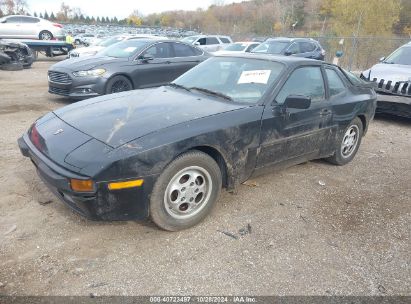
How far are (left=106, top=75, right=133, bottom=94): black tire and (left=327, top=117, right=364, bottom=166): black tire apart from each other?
4923mm

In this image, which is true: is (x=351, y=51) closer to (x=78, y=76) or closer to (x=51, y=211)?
(x=78, y=76)

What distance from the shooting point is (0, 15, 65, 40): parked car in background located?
19141mm

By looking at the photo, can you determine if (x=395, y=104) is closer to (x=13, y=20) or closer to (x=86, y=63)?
(x=86, y=63)

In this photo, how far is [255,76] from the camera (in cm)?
372

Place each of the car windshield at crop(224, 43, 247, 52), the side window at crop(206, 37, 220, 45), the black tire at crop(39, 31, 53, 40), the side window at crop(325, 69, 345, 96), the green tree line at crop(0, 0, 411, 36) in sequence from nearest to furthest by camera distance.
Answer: the side window at crop(325, 69, 345, 96), the car windshield at crop(224, 43, 247, 52), the side window at crop(206, 37, 220, 45), the black tire at crop(39, 31, 53, 40), the green tree line at crop(0, 0, 411, 36)

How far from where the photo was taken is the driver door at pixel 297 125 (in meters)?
3.48

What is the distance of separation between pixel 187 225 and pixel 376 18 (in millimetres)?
31574

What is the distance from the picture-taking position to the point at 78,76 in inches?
291

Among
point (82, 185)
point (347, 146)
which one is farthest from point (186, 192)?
point (347, 146)

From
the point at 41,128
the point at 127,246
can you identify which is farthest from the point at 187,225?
the point at 41,128

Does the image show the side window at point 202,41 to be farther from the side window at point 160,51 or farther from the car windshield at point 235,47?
the side window at point 160,51

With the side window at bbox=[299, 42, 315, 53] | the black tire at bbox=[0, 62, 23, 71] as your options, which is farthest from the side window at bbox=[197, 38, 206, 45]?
the black tire at bbox=[0, 62, 23, 71]

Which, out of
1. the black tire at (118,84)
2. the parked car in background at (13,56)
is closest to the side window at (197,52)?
the black tire at (118,84)

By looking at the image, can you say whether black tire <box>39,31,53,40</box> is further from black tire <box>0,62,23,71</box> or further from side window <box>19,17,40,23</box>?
black tire <box>0,62,23,71</box>
